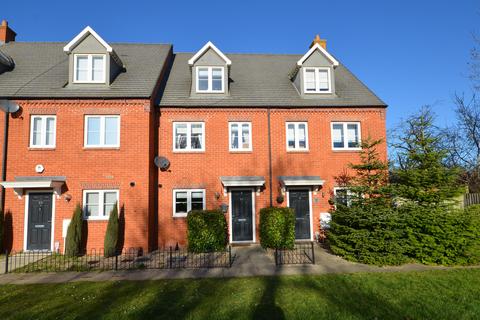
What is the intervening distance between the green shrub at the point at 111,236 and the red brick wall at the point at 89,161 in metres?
0.68

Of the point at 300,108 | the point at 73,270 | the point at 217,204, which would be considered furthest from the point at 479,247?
the point at 73,270

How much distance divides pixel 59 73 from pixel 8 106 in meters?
2.95

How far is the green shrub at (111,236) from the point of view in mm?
12000

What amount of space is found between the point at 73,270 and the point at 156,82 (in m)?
8.89

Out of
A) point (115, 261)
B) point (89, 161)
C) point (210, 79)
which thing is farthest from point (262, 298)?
point (210, 79)

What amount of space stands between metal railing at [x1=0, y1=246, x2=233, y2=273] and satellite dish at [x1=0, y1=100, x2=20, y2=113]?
6074mm

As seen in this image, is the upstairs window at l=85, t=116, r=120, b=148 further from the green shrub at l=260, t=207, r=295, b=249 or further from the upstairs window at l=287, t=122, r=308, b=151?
the upstairs window at l=287, t=122, r=308, b=151

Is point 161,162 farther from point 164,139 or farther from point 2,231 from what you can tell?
point 2,231

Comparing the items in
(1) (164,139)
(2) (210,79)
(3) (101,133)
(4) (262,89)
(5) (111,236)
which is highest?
(2) (210,79)

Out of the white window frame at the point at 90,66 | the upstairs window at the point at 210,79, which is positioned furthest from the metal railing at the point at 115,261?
the upstairs window at the point at 210,79

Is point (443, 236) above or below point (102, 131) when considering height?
below

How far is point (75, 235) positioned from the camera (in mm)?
12094

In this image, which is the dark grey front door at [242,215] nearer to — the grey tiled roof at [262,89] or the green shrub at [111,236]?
the grey tiled roof at [262,89]

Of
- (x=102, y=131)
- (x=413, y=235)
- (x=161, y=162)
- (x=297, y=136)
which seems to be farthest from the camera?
(x=297, y=136)
